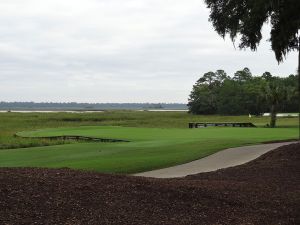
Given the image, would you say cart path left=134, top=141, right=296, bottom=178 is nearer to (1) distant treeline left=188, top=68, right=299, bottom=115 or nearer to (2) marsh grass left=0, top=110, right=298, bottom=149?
(2) marsh grass left=0, top=110, right=298, bottom=149

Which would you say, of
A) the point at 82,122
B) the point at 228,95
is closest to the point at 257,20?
the point at 82,122

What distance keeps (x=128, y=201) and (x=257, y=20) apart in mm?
9661

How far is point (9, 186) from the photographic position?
793 cm

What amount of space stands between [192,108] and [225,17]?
4717 inches

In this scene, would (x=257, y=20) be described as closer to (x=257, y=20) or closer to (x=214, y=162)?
(x=257, y=20)

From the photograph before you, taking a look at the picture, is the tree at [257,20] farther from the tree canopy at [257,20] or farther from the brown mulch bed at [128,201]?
the brown mulch bed at [128,201]

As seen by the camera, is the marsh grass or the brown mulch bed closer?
the brown mulch bed

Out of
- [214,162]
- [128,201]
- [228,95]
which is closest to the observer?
[128,201]

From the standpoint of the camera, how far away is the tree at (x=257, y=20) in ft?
48.5

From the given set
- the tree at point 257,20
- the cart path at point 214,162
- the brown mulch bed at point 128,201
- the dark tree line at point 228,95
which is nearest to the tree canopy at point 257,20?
the tree at point 257,20

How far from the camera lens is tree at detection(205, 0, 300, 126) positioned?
1480 centimetres

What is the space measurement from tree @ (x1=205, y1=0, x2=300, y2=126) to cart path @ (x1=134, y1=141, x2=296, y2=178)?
4487mm

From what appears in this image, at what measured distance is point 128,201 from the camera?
8.19 metres

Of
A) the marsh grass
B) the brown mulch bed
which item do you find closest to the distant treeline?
the marsh grass
